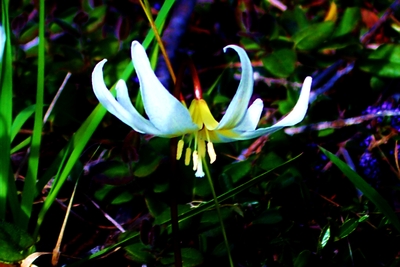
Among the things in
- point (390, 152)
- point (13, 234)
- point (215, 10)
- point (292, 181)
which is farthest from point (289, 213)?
point (215, 10)

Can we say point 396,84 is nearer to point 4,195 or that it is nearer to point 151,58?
point 151,58

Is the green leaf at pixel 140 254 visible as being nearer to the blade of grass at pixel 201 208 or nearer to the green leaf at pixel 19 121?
the blade of grass at pixel 201 208

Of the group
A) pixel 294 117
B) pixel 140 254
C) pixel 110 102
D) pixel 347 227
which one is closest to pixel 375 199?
pixel 347 227

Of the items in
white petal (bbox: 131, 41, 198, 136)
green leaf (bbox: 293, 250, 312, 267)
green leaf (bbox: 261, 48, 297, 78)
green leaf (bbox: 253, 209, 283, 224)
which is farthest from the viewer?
green leaf (bbox: 261, 48, 297, 78)

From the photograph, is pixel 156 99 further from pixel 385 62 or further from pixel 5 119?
pixel 385 62

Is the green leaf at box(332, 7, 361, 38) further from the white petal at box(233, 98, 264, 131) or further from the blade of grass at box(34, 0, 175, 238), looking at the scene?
the white petal at box(233, 98, 264, 131)

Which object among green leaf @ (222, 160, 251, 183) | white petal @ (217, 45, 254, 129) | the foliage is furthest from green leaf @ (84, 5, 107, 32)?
white petal @ (217, 45, 254, 129)
